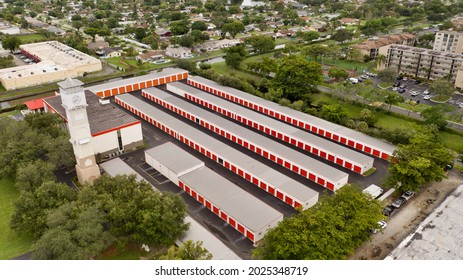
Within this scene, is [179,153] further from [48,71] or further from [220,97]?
[48,71]

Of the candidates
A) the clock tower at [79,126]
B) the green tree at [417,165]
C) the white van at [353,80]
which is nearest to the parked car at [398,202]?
the green tree at [417,165]

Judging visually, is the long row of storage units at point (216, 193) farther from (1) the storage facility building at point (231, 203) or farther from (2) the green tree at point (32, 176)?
(2) the green tree at point (32, 176)

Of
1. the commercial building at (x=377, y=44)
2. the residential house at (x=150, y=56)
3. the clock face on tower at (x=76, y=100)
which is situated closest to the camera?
the clock face on tower at (x=76, y=100)

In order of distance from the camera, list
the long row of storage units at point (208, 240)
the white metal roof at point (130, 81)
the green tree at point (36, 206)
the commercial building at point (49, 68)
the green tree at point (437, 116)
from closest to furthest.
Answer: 1. the long row of storage units at point (208, 240)
2. the green tree at point (36, 206)
3. the green tree at point (437, 116)
4. the white metal roof at point (130, 81)
5. the commercial building at point (49, 68)

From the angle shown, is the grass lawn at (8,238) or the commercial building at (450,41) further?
the commercial building at (450,41)

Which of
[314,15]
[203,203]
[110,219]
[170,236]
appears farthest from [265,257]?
[314,15]

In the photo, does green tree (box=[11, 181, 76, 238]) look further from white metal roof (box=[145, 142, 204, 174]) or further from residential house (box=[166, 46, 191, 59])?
residential house (box=[166, 46, 191, 59])

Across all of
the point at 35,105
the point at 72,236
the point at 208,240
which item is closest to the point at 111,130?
the point at 72,236
